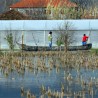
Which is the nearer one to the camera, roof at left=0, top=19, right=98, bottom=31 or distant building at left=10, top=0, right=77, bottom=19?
roof at left=0, top=19, right=98, bottom=31

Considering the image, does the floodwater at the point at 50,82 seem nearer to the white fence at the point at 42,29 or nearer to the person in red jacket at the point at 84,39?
the person in red jacket at the point at 84,39

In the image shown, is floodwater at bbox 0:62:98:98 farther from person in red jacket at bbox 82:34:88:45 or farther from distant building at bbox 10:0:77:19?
distant building at bbox 10:0:77:19

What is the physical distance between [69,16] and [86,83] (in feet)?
117

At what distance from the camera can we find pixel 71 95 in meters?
17.8

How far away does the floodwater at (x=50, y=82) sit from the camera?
18625mm

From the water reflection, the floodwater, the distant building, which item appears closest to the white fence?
the water reflection

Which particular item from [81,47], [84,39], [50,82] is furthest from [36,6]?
[50,82]

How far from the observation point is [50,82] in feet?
70.3

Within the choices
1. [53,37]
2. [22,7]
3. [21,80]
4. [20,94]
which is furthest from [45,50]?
[22,7]

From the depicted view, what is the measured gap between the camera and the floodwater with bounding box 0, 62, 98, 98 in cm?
1862

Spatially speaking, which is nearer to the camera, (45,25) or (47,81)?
(47,81)

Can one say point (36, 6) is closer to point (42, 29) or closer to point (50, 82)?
point (42, 29)

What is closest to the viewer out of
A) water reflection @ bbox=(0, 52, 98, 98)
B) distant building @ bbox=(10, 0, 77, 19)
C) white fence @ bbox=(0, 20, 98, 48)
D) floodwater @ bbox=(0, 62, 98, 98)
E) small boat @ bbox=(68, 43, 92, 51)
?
water reflection @ bbox=(0, 52, 98, 98)

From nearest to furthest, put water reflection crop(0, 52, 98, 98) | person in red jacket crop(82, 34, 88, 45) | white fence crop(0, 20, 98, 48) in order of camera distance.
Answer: water reflection crop(0, 52, 98, 98) < person in red jacket crop(82, 34, 88, 45) < white fence crop(0, 20, 98, 48)
